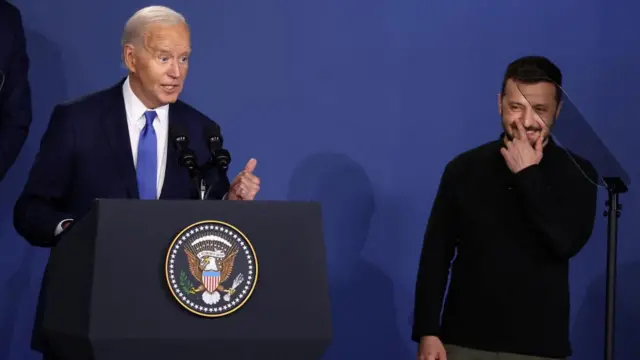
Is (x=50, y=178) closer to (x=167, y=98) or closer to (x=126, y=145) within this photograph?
(x=126, y=145)

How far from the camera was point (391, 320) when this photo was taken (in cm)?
410

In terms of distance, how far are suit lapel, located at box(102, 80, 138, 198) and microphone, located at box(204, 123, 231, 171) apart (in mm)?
288

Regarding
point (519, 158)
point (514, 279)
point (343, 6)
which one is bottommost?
point (514, 279)

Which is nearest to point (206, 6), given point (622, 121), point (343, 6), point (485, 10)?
point (343, 6)

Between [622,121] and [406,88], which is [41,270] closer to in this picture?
[406,88]

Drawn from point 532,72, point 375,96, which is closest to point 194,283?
point 532,72

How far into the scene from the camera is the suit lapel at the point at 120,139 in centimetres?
272

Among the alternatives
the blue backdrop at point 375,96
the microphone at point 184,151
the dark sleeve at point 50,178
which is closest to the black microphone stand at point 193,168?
the microphone at point 184,151

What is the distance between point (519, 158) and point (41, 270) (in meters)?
1.82

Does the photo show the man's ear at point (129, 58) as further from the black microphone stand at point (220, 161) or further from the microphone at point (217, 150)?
the black microphone stand at point (220, 161)

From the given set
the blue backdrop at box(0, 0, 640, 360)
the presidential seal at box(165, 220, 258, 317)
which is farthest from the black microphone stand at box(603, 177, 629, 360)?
the blue backdrop at box(0, 0, 640, 360)

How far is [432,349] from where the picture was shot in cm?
313

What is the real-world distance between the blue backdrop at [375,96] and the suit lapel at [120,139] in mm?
1114

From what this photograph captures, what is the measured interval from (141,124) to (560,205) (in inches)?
48.1
